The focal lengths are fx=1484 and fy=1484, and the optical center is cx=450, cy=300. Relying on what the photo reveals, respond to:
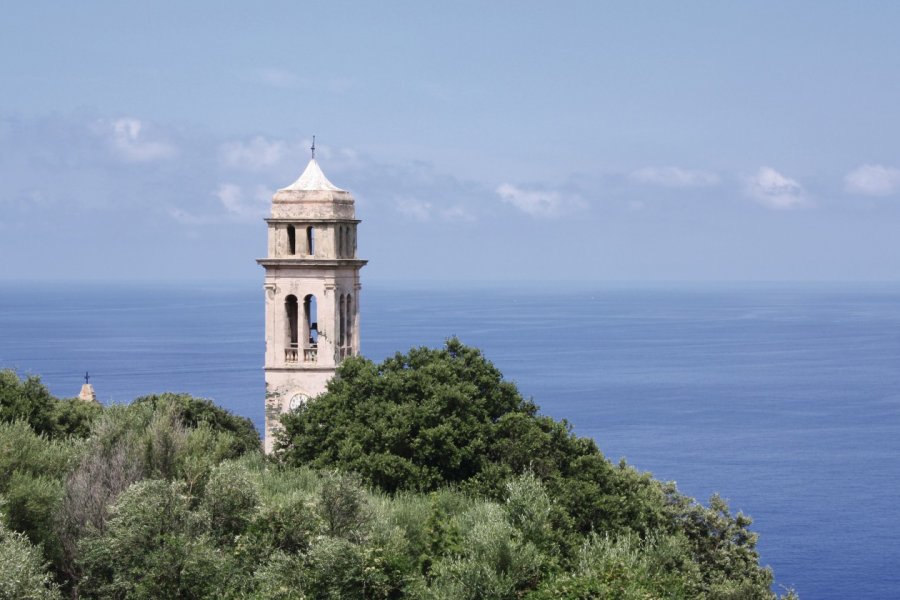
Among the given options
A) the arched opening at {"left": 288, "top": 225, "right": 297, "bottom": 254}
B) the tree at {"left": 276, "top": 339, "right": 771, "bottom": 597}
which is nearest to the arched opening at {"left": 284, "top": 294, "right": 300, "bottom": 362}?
the arched opening at {"left": 288, "top": 225, "right": 297, "bottom": 254}

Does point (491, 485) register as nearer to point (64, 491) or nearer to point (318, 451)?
point (318, 451)

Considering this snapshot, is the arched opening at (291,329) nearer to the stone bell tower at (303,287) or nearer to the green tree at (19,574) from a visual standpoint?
the stone bell tower at (303,287)

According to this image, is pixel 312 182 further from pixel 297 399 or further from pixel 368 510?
pixel 368 510

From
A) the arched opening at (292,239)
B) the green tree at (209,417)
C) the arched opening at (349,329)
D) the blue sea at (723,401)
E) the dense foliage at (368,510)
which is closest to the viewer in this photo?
the dense foliage at (368,510)

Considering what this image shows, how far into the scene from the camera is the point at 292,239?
39906mm

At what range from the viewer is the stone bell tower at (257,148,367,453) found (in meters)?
39.3

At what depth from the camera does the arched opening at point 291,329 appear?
130ft

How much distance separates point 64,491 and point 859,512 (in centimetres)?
5410

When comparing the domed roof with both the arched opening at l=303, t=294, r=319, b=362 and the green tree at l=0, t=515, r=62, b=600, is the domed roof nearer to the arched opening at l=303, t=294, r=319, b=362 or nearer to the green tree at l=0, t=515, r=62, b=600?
the arched opening at l=303, t=294, r=319, b=362

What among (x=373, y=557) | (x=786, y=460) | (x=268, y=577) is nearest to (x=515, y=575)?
(x=373, y=557)

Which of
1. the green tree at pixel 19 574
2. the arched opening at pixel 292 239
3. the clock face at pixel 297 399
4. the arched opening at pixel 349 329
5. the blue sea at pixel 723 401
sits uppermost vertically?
the arched opening at pixel 292 239

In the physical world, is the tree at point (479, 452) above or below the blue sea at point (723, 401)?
above

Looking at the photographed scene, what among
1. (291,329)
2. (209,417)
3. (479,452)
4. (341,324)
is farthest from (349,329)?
(479,452)

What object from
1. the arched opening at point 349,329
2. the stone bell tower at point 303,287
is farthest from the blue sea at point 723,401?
the stone bell tower at point 303,287
